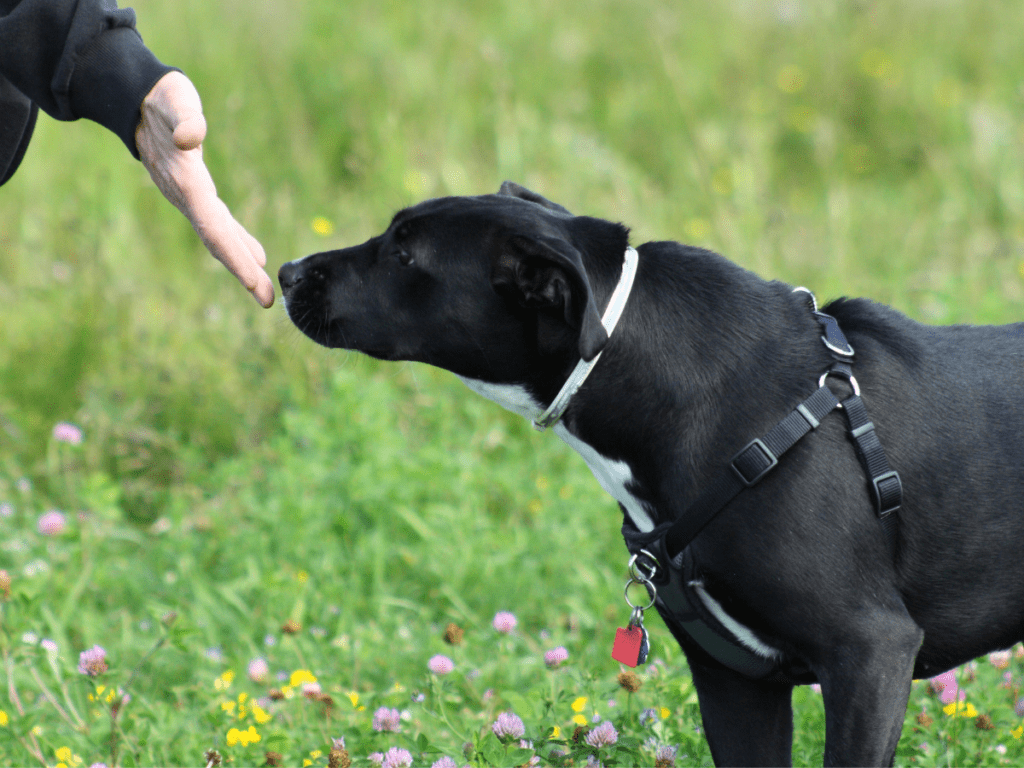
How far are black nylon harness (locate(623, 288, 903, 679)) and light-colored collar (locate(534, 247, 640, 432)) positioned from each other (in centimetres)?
28

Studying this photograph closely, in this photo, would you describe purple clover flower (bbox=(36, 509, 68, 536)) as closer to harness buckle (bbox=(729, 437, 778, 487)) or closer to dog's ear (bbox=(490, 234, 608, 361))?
dog's ear (bbox=(490, 234, 608, 361))

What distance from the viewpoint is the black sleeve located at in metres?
2.13

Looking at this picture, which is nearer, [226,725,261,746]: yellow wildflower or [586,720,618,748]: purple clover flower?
[586,720,618,748]: purple clover flower

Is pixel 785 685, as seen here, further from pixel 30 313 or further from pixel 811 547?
pixel 30 313

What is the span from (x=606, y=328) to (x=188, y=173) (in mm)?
874

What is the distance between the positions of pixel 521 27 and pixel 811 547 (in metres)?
5.53

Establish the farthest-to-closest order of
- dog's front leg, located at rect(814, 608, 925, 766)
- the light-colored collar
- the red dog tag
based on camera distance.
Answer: the red dog tag, the light-colored collar, dog's front leg, located at rect(814, 608, 925, 766)

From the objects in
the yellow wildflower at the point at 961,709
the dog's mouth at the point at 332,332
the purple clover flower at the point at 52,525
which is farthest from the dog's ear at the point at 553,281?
the purple clover flower at the point at 52,525

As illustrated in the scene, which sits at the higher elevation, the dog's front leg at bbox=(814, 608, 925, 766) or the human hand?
the human hand

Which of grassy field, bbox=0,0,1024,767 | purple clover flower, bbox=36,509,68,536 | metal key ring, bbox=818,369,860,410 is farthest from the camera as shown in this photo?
purple clover flower, bbox=36,509,68,536

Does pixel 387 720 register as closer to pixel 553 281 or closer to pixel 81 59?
pixel 553 281

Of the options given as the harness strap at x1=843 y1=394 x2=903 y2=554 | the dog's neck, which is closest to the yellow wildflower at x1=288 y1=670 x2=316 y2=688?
the dog's neck

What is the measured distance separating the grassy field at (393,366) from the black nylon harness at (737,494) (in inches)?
9.8

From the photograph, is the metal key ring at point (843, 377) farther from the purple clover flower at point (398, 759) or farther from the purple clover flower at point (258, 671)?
the purple clover flower at point (258, 671)
